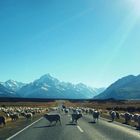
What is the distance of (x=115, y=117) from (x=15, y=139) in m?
30.1

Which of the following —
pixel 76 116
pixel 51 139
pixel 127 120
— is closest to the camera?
pixel 51 139

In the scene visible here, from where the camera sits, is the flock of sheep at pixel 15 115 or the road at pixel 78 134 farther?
the flock of sheep at pixel 15 115

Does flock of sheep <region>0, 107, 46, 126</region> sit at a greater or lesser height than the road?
greater

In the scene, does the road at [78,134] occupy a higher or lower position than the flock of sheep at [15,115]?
lower

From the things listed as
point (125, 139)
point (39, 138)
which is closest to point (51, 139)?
point (39, 138)

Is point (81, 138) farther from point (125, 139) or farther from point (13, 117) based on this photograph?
point (13, 117)

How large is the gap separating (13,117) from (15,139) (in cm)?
3000

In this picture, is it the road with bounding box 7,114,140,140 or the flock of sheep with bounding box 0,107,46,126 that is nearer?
the road with bounding box 7,114,140,140

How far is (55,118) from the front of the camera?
121 ft

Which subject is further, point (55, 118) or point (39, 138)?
point (55, 118)

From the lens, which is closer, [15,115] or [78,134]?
[78,134]

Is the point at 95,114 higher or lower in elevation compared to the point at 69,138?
higher

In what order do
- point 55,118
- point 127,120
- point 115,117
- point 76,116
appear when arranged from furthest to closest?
point 115,117, point 127,120, point 76,116, point 55,118

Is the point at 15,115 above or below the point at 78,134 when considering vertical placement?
above
